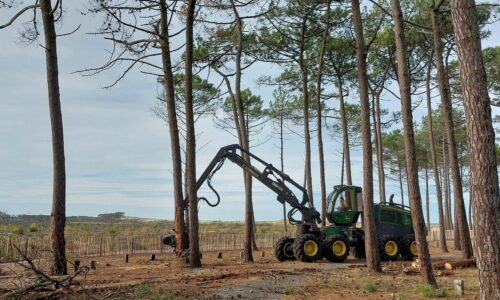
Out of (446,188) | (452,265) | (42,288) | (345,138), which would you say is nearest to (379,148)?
(345,138)

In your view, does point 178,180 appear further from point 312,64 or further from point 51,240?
point 312,64

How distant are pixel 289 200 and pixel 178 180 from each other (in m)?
→ 3.73

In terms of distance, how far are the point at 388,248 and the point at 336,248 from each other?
71.6 inches

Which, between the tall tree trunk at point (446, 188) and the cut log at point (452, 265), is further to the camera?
the tall tree trunk at point (446, 188)

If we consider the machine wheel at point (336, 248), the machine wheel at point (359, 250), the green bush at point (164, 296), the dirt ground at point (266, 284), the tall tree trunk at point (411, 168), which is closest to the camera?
the green bush at point (164, 296)

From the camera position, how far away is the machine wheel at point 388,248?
16.4 m

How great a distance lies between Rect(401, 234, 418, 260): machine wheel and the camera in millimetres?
16781

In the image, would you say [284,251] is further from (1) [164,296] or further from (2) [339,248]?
(1) [164,296]

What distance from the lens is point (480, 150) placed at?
242 inches

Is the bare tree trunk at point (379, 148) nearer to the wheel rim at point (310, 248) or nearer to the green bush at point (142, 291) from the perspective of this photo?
the wheel rim at point (310, 248)

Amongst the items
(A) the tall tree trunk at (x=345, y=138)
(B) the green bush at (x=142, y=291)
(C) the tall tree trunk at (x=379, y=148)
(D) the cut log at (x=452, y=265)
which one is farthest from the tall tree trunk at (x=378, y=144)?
(B) the green bush at (x=142, y=291)

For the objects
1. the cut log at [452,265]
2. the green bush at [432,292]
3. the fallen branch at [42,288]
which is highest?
the fallen branch at [42,288]

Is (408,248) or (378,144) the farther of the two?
(378,144)

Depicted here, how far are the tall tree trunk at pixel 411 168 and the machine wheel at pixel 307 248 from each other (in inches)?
242
